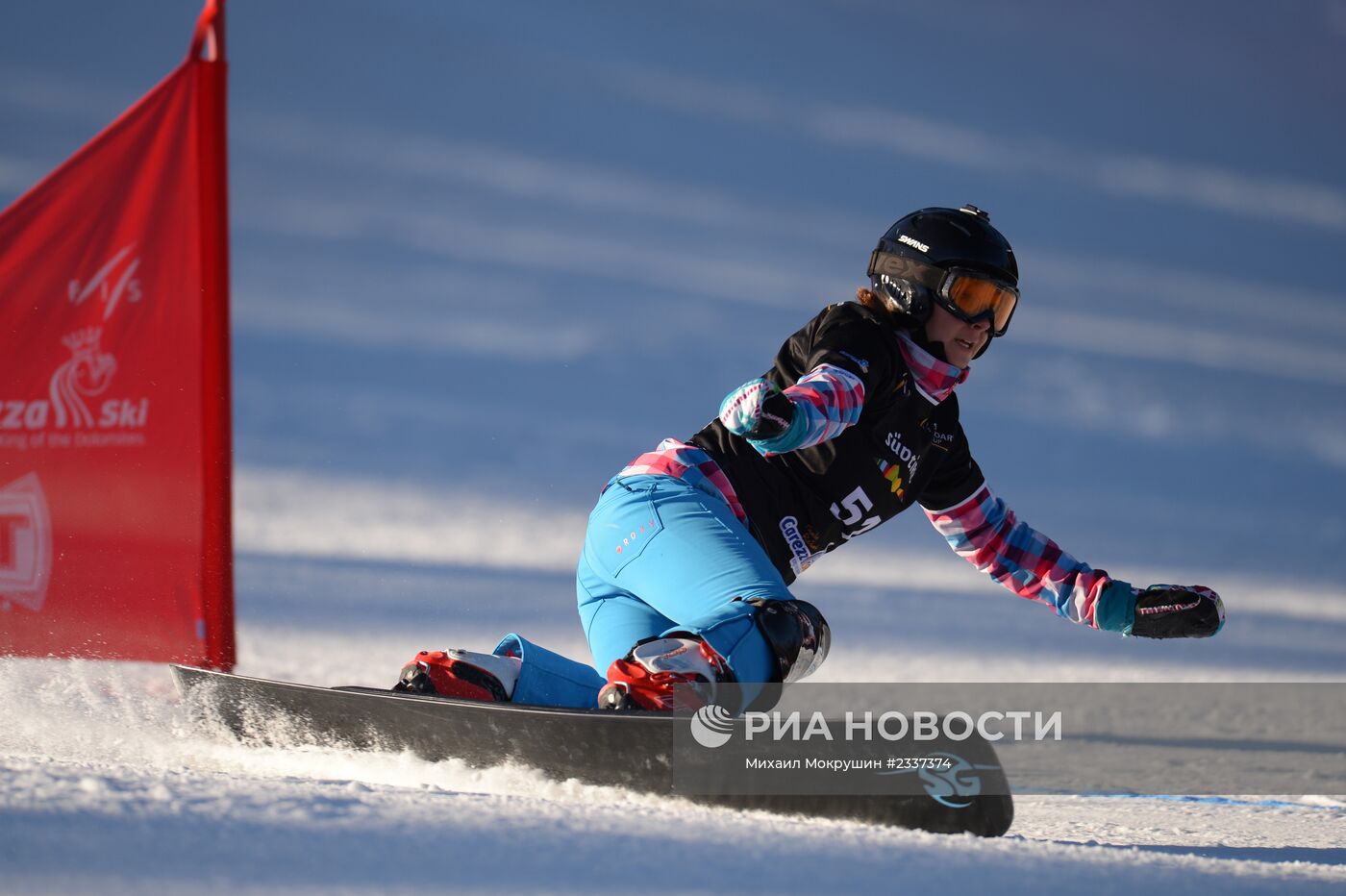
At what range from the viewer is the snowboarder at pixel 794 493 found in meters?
1.70

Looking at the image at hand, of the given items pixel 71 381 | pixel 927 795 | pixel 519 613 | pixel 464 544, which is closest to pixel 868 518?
pixel 927 795

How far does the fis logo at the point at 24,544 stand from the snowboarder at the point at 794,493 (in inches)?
55.2

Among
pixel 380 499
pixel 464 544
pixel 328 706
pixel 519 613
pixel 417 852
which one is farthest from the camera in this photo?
pixel 380 499

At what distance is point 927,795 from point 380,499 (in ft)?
28.4

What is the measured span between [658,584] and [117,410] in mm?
1737

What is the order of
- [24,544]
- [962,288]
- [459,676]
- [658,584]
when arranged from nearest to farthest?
[658,584]
[459,676]
[962,288]
[24,544]

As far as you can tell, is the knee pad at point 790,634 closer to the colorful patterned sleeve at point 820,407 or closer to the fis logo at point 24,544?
the colorful patterned sleeve at point 820,407

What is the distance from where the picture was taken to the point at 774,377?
2.05 m

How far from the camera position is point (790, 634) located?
1.67 meters

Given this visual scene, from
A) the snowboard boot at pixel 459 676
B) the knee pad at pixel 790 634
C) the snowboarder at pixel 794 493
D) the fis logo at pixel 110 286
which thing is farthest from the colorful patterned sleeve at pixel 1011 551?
the fis logo at pixel 110 286

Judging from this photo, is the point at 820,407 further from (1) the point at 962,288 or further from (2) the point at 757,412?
(1) the point at 962,288

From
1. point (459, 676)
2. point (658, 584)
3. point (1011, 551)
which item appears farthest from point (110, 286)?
point (1011, 551)

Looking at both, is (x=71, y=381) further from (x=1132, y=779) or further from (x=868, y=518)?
(x=1132, y=779)

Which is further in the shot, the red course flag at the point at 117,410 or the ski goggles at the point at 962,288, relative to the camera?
the red course flag at the point at 117,410
